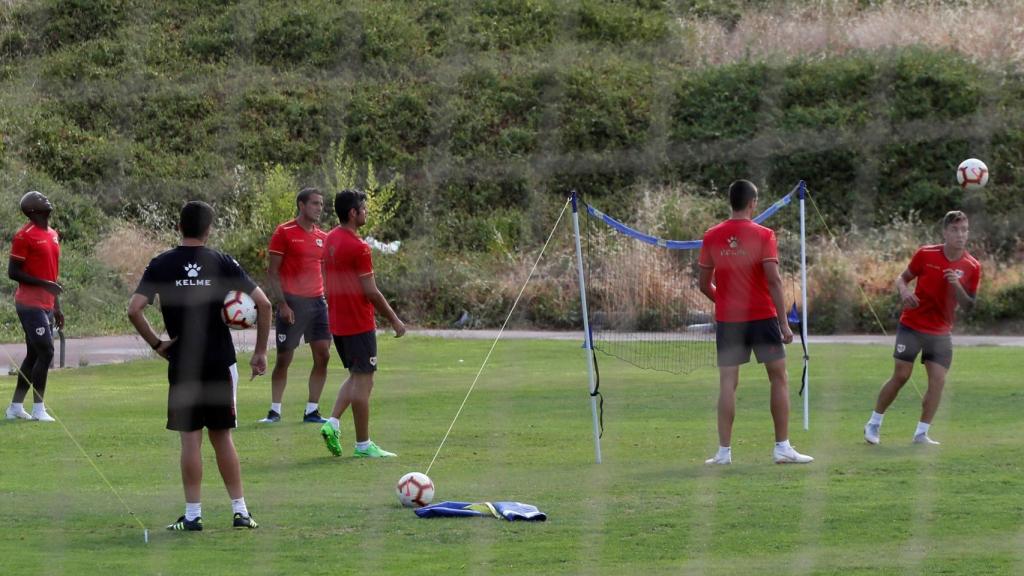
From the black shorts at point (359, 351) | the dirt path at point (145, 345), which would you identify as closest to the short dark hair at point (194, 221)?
the black shorts at point (359, 351)

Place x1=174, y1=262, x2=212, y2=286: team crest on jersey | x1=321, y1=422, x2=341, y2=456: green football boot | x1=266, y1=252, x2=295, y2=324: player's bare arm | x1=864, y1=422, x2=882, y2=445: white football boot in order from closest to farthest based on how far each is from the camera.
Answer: x1=174, y1=262, x2=212, y2=286: team crest on jersey, x1=321, y1=422, x2=341, y2=456: green football boot, x1=864, y1=422, x2=882, y2=445: white football boot, x1=266, y1=252, x2=295, y2=324: player's bare arm

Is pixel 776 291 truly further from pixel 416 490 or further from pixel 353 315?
pixel 353 315

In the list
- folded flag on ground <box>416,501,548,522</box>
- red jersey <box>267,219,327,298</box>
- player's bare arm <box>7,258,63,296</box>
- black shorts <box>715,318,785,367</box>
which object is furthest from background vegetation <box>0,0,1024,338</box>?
folded flag on ground <box>416,501,548,522</box>

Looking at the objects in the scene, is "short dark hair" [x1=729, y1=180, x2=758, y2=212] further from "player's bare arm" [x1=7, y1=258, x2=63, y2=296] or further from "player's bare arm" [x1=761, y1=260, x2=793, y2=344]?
"player's bare arm" [x1=7, y1=258, x2=63, y2=296]

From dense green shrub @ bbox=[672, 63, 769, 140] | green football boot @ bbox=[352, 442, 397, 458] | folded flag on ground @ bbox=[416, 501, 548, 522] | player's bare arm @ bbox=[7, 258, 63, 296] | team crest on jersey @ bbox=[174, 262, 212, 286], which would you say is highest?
dense green shrub @ bbox=[672, 63, 769, 140]

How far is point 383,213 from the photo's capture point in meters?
24.4

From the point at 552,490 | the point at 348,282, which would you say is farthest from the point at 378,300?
the point at 552,490

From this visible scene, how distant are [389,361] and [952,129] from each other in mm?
13109

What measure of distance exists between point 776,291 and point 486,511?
252 cm

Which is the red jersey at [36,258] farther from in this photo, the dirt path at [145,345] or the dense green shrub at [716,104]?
the dense green shrub at [716,104]

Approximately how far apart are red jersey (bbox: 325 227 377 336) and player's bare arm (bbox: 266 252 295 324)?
53.1 inches

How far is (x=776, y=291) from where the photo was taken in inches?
351

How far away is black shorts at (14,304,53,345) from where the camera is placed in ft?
37.9

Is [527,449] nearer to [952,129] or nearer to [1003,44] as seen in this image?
[1003,44]
